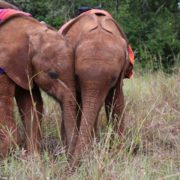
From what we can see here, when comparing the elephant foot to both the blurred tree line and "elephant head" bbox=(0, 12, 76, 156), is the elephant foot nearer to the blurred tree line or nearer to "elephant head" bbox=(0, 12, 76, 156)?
"elephant head" bbox=(0, 12, 76, 156)

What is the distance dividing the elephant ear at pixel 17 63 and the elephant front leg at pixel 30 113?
0.69 ft

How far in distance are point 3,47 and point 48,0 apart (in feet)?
29.4

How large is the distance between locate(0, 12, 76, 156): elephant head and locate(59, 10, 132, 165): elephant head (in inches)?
4.1

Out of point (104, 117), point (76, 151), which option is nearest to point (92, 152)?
point (76, 151)

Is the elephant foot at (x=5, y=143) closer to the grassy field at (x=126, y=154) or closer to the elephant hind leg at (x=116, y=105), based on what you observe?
the grassy field at (x=126, y=154)

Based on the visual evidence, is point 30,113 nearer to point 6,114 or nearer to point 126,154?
point 6,114

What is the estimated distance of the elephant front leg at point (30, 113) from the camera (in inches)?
198

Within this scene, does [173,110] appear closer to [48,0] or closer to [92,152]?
[92,152]

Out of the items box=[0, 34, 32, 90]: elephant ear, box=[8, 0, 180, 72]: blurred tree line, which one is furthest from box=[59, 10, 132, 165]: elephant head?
box=[8, 0, 180, 72]: blurred tree line

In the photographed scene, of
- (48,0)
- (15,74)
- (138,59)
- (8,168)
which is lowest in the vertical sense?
(138,59)

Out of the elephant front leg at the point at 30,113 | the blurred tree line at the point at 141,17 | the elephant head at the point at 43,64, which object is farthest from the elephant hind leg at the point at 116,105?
the blurred tree line at the point at 141,17

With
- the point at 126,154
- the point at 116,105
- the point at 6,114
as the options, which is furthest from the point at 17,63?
the point at 126,154

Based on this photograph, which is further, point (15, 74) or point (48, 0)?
point (48, 0)

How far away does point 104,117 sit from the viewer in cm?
621
